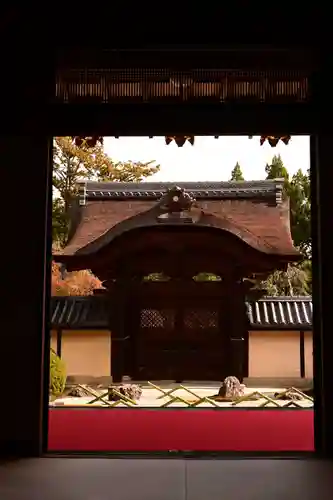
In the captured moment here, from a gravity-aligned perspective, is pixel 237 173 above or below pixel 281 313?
above

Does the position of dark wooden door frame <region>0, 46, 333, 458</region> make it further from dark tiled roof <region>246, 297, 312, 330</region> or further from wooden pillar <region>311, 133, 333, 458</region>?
dark tiled roof <region>246, 297, 312, 330</region>

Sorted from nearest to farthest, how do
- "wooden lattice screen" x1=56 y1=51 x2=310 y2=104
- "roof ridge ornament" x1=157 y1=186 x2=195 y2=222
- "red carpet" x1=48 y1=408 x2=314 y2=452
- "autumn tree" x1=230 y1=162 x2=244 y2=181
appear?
"wooden lattice screen" x1=56 y1=51 x2=310 y2=104 < "red carpet" x1=48 y1=408 x2=314 y2=452 < "roof ridge ornament" x1=157 y1=186 x2=195 y2=222 < "autumn tree" x1=230 y1=162 x2=244 y2=181

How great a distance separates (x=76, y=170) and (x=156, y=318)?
308cm

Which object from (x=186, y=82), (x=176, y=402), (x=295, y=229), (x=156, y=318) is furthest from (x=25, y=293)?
(x=295, y=229)

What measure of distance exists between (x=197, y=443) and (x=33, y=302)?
1.50 metres

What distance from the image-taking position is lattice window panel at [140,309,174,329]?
6.48 metres

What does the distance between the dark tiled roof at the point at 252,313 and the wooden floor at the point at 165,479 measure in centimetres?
429

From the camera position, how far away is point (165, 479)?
73.6 inches

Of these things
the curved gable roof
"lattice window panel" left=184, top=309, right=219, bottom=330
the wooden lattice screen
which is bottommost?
"lattice window panel" left=184, top=309, right=219, bottom=330

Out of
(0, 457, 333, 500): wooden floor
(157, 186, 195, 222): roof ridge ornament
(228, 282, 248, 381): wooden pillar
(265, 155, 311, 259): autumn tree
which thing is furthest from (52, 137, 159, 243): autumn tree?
(0, 457, 333, 500): wooden floor

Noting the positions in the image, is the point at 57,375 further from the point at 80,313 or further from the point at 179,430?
the point at 179,430

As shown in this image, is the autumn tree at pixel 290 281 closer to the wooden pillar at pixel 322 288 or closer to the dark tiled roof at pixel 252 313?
the dark tiled roof at pixel 252 313

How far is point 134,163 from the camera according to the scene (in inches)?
340

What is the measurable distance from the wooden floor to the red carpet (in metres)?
0.68
